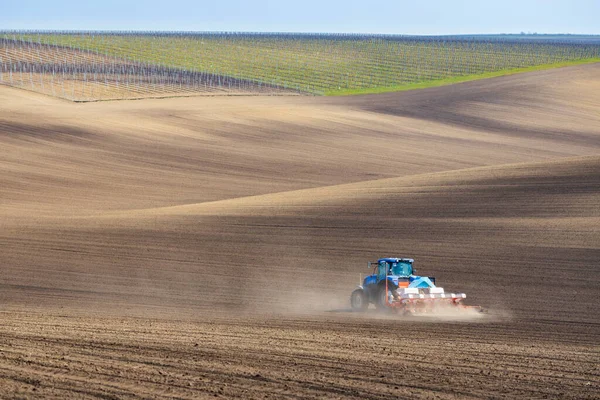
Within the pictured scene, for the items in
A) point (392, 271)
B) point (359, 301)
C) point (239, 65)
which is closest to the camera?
point (359, 301)

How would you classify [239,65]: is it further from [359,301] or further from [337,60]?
[359,301]

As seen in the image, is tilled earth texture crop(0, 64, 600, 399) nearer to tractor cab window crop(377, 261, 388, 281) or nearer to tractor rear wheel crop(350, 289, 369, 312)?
tractor rear wheel crop(350, 289, 369, 312)

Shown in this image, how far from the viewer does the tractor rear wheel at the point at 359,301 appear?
21.2 m

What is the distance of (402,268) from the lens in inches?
862

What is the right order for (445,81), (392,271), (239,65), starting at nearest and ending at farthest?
(392,271) < (445,81) < (239,65)

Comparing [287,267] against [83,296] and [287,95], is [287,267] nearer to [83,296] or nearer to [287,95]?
[83,296]

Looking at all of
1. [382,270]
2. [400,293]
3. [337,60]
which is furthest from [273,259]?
[337,60]

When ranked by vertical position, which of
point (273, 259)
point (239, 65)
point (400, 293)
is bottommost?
point (400, 293)

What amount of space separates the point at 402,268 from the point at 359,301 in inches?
49.8

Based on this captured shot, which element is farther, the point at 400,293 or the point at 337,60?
the point at 337,60

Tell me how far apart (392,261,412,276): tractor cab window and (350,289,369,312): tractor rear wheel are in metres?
0.90

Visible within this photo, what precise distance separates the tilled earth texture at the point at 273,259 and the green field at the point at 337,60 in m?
35.5

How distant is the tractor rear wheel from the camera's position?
69.6 ft

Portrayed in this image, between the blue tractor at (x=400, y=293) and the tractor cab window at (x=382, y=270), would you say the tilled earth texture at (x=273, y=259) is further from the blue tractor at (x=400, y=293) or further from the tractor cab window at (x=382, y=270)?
the tractor cab window at (x=382, y=270)
